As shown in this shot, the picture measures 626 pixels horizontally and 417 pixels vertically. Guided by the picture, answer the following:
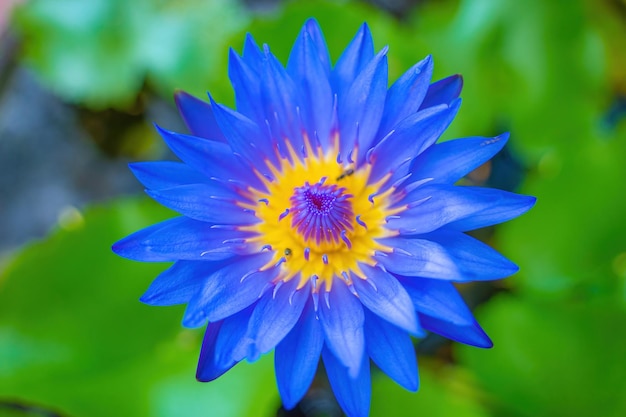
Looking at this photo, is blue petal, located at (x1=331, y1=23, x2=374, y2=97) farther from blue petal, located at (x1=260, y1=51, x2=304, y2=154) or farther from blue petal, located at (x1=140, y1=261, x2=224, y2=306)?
blue petal, located at (x1=140, y1=261, x2=224, y2=306)

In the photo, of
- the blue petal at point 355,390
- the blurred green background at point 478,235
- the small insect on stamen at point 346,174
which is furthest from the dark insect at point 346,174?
the blurred green background at point 478,235

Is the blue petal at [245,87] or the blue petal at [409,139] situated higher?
the blue petal at [245,87]

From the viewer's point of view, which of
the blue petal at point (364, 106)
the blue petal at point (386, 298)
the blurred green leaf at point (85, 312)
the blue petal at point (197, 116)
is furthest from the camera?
the blurred green leaf at point (85, 312)

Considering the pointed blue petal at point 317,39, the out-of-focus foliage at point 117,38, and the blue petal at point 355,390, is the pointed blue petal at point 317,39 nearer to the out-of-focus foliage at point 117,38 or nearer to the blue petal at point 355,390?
the blue petal at point 355,390

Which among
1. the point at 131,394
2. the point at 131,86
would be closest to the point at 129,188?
the point at 131,86

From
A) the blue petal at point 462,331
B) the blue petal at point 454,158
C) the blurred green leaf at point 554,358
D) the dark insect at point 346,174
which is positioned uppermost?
the dark insect at point 346,174

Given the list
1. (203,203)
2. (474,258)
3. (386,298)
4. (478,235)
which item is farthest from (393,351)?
(478,235)
